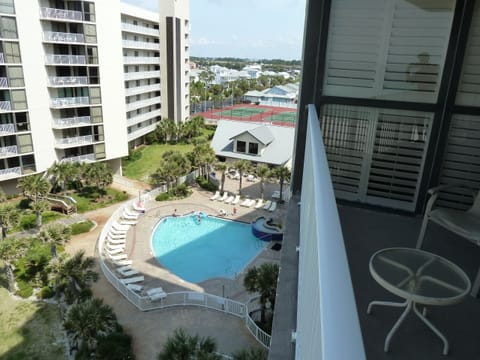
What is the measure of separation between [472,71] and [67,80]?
25575 mm

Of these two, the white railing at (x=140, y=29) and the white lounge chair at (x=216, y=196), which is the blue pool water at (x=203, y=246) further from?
the white railing at (x=140, y=29)

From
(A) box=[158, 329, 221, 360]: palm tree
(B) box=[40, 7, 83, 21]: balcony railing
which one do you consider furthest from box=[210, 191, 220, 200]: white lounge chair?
(A) box=[158, 329, 221, 360]: palm tree

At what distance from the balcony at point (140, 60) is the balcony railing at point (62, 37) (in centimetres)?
965

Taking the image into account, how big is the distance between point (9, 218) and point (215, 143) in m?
18.6

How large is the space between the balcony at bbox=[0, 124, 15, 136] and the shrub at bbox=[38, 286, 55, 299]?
11.7m

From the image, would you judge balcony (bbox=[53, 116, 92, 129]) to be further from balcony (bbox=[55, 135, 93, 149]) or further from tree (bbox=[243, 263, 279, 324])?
tree (bbox=[243, 263, 279, 324])

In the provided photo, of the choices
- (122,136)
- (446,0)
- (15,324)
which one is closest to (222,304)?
(15,324)

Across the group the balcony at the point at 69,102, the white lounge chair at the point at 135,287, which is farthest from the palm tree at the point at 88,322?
the balcony at the point at 69,102

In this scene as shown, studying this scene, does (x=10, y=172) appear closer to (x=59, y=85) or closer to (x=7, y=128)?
(x=7, y=128)

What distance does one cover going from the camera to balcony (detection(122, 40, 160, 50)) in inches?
1401

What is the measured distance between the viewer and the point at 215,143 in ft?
112

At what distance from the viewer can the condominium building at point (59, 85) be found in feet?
75.1

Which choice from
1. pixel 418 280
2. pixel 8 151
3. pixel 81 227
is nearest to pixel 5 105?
pixel 8 151

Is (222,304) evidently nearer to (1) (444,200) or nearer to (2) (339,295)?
(1) (444,200)
